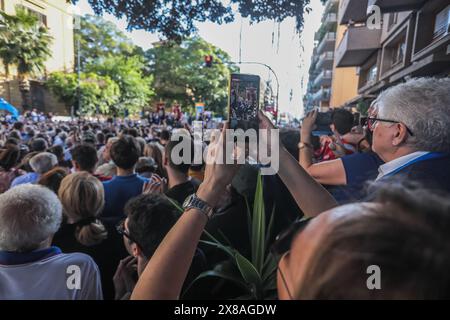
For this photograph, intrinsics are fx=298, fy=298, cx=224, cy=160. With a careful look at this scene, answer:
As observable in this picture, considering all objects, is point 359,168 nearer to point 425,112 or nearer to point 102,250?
point 425,112

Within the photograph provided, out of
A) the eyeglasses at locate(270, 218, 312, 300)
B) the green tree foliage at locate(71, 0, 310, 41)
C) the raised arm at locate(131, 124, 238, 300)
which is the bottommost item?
the raised arm at locate(131, 124, 238, 300)

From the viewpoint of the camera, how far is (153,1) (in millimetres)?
2369

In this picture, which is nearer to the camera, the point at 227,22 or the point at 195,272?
the point at 195,272

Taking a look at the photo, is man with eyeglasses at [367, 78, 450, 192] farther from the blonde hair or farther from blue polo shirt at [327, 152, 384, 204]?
the blonde hair

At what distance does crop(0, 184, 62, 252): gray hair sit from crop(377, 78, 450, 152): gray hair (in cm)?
180

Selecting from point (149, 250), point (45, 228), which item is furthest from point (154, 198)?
point (45, 228)

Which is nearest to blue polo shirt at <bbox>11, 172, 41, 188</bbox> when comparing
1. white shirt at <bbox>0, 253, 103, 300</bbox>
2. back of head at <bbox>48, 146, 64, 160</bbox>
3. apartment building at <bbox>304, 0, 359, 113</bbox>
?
back of head at <bbox>48, 146, 64, 160</bbox>

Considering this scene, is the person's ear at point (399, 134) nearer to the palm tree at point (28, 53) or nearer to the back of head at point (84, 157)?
the back of head at point (84, 157)

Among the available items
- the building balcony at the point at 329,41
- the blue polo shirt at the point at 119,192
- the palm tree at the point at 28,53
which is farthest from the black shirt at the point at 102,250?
the building balcony at the point at 329,41

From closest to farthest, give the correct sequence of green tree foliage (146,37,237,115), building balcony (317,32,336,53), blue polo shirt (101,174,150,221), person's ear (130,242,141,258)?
person's ear (130,242,141,258), blue polo shirt (101,174,150,221), green tree foliage (146,37,237,115), building balcony (317,32,336,53)

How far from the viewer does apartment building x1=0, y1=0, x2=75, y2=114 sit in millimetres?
6077

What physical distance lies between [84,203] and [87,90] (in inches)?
1030

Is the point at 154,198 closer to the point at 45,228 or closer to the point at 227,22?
the point at 45,228
